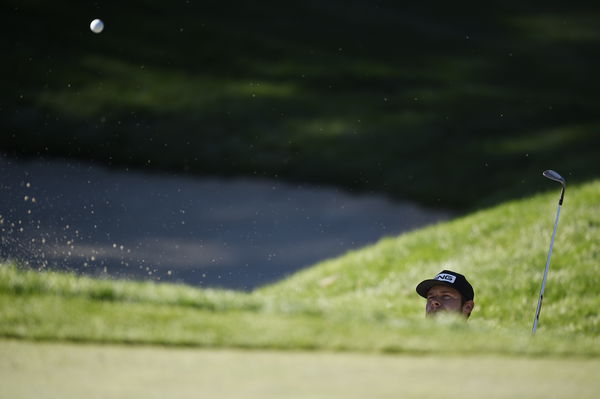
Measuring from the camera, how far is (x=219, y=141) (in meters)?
19.6

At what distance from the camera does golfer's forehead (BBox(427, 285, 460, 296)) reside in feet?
25.1

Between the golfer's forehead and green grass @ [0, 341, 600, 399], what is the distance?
2.85m

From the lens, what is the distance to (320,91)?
74.8 ft

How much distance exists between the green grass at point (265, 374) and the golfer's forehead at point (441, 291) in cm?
285

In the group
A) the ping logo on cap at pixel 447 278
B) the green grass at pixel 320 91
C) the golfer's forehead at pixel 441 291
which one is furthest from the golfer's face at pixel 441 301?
the green grass at pixel 320 91

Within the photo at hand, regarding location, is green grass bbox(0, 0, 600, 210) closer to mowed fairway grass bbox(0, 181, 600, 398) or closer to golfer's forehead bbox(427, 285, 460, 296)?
golfer's forehead bbox(427, 285, 460, 296)

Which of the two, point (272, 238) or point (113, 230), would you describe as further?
point (272, 238)

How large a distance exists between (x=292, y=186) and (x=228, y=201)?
1.45m

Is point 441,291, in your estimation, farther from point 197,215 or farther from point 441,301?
point 197,215

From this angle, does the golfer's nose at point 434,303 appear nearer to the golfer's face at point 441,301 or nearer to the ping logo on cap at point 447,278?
the golfer's face at point 441,301

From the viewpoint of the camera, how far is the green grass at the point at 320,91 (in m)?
18.3

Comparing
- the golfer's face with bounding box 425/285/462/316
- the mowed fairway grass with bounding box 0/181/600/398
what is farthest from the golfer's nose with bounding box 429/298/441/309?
the mowed fairway grass with bounding box 0/181/600/398

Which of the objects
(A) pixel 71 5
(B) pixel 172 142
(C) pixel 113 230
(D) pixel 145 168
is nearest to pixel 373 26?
(A) pixel 71 5

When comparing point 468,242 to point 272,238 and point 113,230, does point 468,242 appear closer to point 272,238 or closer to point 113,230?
point 272,238
